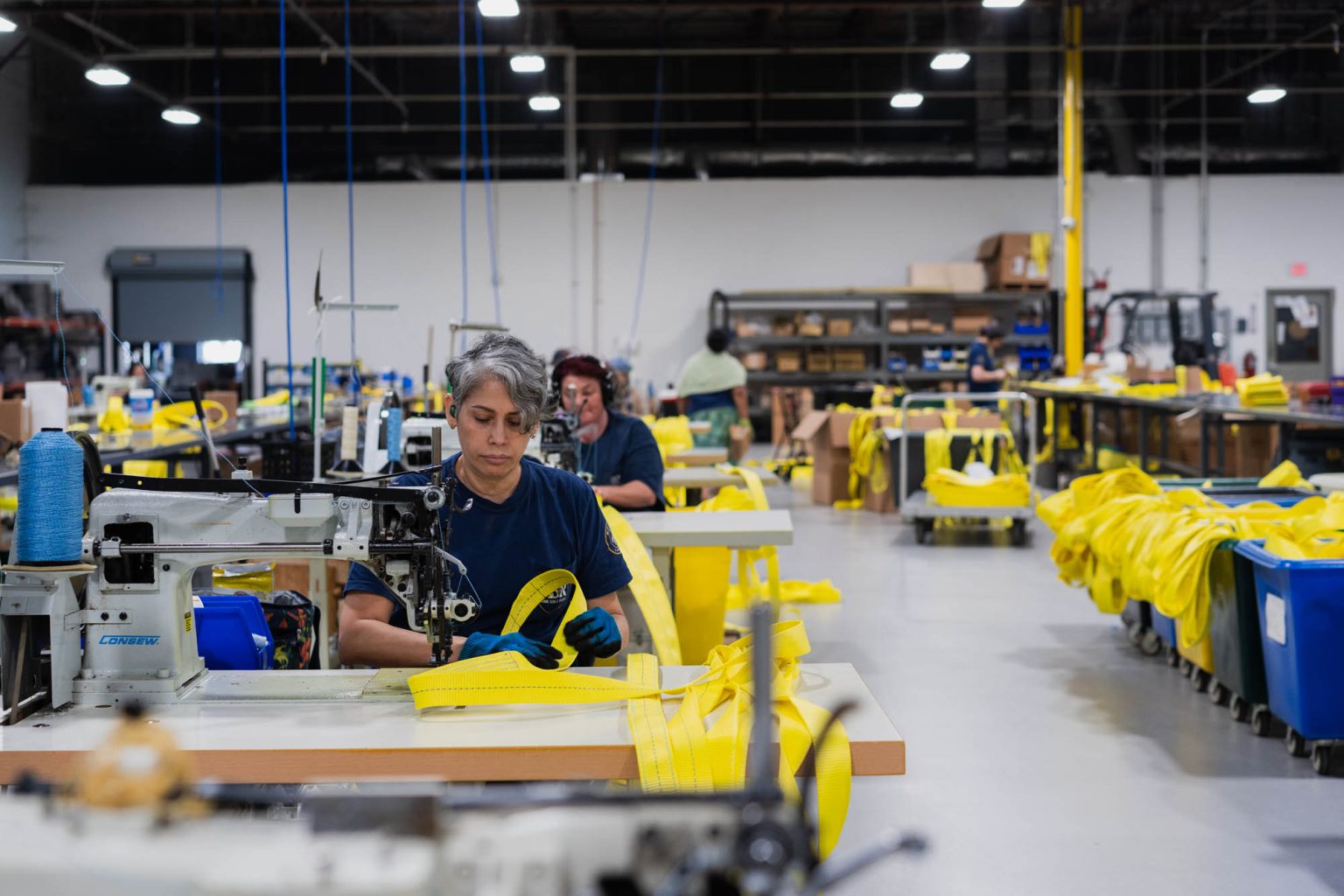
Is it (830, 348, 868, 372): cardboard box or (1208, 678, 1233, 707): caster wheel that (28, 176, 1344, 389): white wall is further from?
(1208, 678, 1233, 707): caster wheel

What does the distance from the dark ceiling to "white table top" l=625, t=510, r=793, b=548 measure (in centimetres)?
964

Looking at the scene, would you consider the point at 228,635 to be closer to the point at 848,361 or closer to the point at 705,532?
the point at 705,532

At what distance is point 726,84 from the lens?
47.4 ft

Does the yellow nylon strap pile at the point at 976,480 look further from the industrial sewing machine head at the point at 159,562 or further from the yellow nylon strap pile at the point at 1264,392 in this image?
the industrial sewing machine head at the point at 159,562

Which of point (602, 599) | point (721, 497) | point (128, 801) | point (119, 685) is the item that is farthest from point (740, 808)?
point (721, 497)

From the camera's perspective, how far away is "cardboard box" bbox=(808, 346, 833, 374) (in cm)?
1409

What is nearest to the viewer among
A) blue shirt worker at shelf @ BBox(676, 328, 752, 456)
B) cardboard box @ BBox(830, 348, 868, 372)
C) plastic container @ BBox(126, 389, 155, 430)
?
plastic container @ BBox(126, 389, 155, 430)

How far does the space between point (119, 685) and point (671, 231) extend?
13.4 meters

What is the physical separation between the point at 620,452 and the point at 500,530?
1.89 meters

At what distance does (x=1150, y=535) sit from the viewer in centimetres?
368

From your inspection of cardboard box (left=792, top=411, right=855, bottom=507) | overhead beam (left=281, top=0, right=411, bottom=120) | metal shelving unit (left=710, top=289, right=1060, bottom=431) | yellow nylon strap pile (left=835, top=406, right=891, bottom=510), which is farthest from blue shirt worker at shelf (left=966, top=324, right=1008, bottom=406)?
overhead beam (left=281, top=0, right=411, bottom=120)

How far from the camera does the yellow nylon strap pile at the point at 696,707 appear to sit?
1.45 m

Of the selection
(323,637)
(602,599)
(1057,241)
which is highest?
(1057,241)

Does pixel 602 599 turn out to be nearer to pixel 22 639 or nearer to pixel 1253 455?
pixel 22 639
